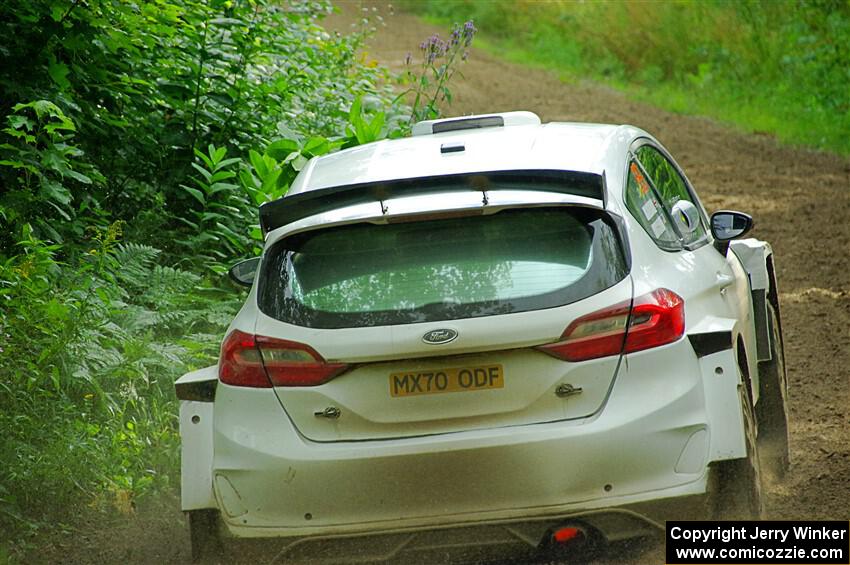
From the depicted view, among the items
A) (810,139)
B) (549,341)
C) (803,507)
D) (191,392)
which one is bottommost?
(810,139)

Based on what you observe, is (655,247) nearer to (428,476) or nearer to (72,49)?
(428,476)

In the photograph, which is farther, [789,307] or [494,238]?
[789,307]

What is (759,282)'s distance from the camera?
6758mm

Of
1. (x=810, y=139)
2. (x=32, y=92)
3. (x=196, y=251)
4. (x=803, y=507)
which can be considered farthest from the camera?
(x=810, y=139)

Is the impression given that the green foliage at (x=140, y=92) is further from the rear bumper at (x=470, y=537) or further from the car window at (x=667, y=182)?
the rear bumper at (x=470, y=537)

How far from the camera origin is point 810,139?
19.7m

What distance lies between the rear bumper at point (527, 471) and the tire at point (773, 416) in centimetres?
204

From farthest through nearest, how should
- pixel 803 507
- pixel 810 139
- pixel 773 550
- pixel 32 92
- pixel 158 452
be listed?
pixel 810 139, pixel 32 92, pixel 158 452, pixel 803 507, pixel 773 550

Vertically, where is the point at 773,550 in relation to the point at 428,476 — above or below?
below

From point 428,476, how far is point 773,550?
135 cm

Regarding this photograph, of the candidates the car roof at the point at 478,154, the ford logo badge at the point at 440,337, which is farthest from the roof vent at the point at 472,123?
the ford logo badge at the point at 440,337

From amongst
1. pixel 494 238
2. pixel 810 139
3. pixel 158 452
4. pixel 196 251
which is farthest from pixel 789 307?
pixel 810 139

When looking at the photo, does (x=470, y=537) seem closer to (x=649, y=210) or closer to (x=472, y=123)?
(x=649, y=210)

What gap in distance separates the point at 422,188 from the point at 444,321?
583 mm
